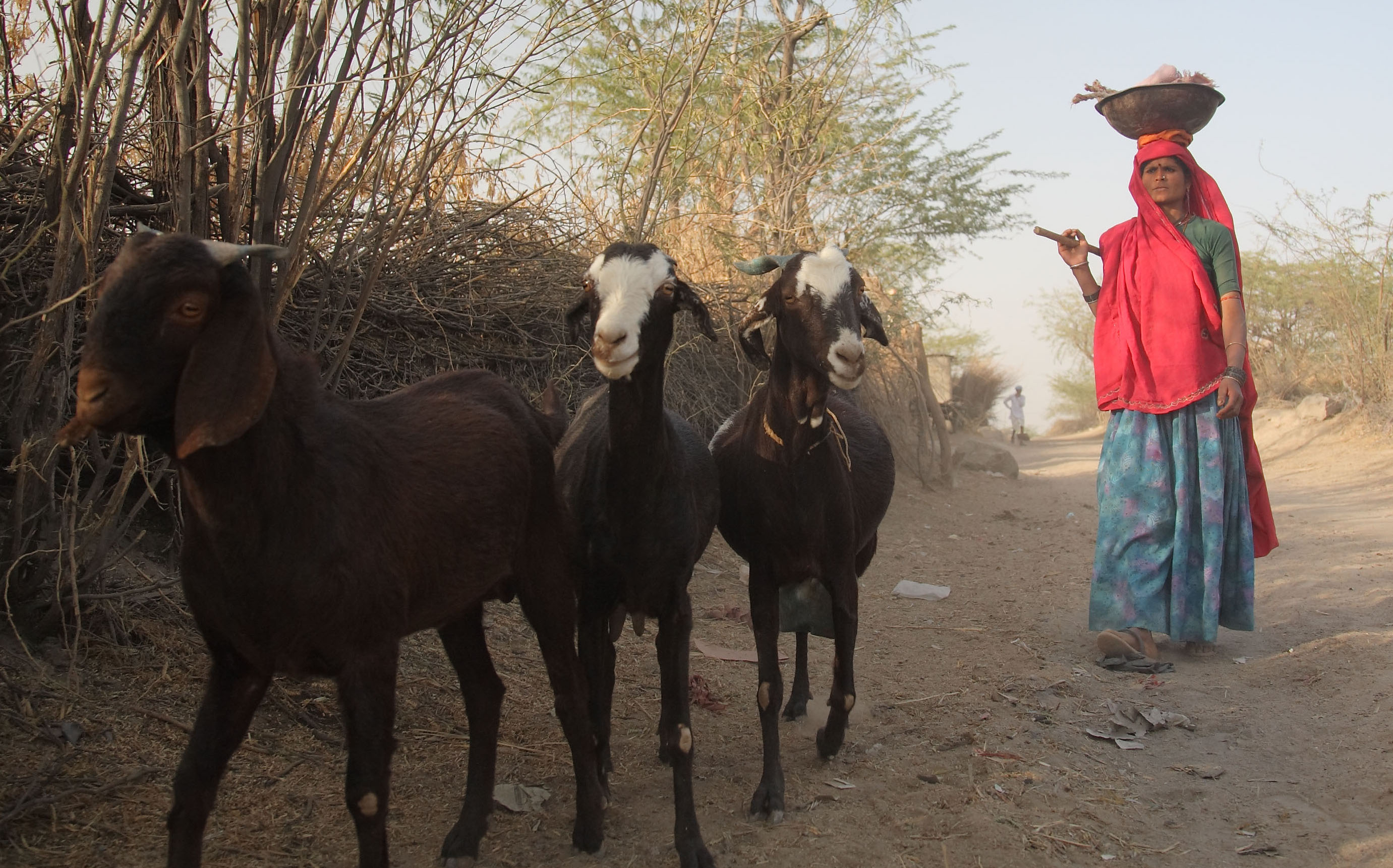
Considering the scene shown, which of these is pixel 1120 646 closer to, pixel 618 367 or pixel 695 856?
pixel 695 856

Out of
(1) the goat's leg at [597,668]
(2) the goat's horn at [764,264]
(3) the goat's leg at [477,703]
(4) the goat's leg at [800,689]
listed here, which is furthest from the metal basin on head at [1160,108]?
(3) the goat's leg at [477,703]

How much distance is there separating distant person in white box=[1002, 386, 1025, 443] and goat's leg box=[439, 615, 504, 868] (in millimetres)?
23116

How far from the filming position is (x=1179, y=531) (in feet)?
17.9

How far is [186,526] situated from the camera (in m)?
2.53

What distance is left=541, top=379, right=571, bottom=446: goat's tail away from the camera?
3.69m

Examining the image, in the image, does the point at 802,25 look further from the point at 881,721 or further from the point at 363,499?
the point at 363,499

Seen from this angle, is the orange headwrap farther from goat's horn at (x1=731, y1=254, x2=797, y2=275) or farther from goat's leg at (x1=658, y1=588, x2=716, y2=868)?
goat's leg at (x1=658, y1=588, x2=716, y2=868)

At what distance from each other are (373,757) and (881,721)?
2698mm

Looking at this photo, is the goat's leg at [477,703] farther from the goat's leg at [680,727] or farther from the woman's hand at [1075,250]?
the woman's hand at [1075,250]

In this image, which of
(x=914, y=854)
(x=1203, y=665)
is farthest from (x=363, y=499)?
(x=1203, y=665)

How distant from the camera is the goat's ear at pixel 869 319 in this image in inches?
155

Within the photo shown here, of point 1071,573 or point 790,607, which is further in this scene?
point 1071,573

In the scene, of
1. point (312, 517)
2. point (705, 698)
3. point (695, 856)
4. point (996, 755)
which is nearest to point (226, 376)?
point (312, 517)

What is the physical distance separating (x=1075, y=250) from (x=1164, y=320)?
64 cm
